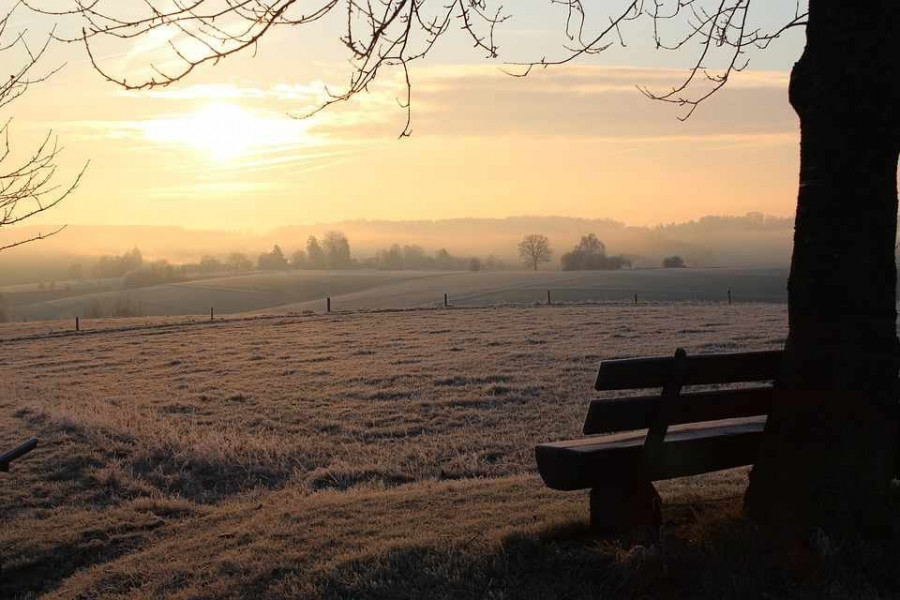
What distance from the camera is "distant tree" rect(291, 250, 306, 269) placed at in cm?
16200

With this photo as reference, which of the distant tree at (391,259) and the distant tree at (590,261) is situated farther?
the distant tree at (391,259)

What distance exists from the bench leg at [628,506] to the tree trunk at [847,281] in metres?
0.79

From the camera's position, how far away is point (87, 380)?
971 inches

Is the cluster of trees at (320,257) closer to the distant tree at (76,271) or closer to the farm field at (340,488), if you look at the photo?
the distant tree at (76,271)

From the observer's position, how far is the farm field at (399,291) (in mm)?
70312

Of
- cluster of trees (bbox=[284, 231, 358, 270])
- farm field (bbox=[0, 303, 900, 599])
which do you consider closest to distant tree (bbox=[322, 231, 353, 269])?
cluster of trees (bbox=[284, 231, 358, 270])

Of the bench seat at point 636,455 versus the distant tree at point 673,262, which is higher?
the bench seat at point 636,455

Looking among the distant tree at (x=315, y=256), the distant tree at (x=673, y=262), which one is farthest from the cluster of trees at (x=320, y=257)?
the distant tree at (x=673, y=262)

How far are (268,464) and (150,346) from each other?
22.8 m

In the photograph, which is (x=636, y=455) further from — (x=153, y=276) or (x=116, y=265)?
(x=116, y=265)

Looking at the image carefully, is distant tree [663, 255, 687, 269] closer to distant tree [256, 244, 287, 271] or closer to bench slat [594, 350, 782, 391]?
distant tree [256, 244, 287, 271]

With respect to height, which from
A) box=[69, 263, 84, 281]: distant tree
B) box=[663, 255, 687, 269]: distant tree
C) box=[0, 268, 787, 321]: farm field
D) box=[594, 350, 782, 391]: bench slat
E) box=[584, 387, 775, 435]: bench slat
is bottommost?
box=[0, 268, 787, 321]: farm field

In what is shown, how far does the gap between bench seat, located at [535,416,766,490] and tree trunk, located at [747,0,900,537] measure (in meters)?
0.57

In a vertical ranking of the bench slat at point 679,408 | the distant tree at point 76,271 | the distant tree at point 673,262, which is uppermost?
the distant tree at point 76,271
